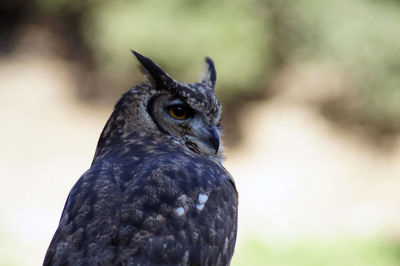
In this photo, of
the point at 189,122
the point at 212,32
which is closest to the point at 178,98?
the point at 189,122

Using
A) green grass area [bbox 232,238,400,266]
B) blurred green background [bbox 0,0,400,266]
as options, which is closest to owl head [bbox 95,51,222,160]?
green grass area [bbox 232,238,400,266]

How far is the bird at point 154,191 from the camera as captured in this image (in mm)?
2115

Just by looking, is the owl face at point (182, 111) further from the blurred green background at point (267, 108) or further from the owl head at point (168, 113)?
the blurred green background at point (267, 108)

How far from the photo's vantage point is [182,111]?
2.84m

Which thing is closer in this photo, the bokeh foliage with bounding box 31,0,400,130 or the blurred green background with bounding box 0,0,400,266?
the blurred green background with bounding box 0,0,400,266

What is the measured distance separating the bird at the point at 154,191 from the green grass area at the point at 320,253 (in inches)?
156

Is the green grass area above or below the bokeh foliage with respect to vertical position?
below

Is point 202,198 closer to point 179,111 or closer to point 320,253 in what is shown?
point 179,111

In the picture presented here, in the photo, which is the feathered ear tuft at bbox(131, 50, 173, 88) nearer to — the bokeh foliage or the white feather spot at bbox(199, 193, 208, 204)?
the white feather spot at bbox(199, 193, 208, 204)

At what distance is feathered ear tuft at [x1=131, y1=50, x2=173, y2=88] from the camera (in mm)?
2795

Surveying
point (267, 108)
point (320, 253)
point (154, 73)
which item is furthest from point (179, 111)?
point (267, 108)

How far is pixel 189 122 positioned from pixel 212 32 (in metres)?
6.27

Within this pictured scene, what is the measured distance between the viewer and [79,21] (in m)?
11.2

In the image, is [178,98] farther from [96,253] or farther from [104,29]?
[104,29]
